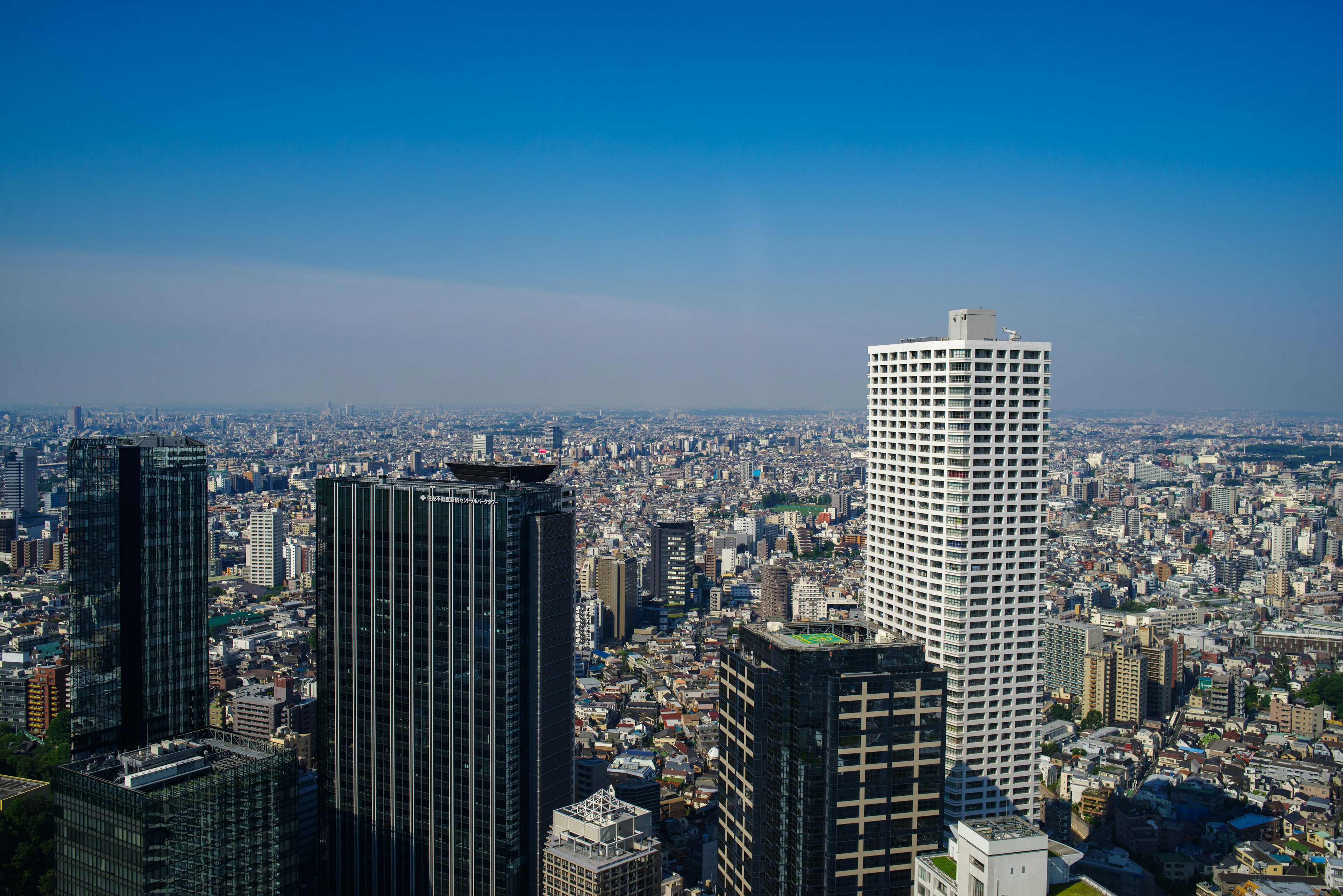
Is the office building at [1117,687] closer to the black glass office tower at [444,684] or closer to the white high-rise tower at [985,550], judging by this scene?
the white high-rise tower at [985,550]

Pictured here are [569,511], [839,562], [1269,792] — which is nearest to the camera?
[569,511]

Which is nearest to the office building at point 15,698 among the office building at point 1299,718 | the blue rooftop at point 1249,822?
the blue rooftop at point 1249,822

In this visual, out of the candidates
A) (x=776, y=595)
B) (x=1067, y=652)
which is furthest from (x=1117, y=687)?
(x=776, y=595)

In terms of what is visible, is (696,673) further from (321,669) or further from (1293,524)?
(1293,524)

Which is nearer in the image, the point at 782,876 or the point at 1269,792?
the point at 782,876

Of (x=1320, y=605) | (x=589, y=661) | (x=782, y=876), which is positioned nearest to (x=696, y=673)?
(x=589, y=661)
